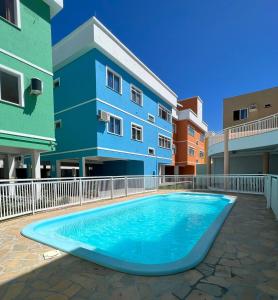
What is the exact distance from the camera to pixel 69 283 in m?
3.02

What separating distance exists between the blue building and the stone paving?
9867 millimetres

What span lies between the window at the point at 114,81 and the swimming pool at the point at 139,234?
345 inches

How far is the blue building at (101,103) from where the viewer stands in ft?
44.3

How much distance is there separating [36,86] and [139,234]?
7.58 m

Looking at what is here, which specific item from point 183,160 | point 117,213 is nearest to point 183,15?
point 117,213

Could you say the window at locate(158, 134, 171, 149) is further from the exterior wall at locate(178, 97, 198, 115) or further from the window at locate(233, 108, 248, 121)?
the exterior wall at locate(178, 97, 198, 115)

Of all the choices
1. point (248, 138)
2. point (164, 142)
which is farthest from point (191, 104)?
point (248, 138)

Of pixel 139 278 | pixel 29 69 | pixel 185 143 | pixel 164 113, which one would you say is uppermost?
pixel 164 113

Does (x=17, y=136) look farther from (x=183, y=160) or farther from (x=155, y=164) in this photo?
(x=183, y=160)

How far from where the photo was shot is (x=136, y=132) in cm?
1786

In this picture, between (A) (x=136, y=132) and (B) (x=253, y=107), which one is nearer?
(A) (x=136, y=132)

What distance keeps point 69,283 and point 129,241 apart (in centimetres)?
323

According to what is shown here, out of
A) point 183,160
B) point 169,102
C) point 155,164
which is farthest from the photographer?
point 183,160

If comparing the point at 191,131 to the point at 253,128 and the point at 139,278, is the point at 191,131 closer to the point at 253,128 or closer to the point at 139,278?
the point at 253,128
